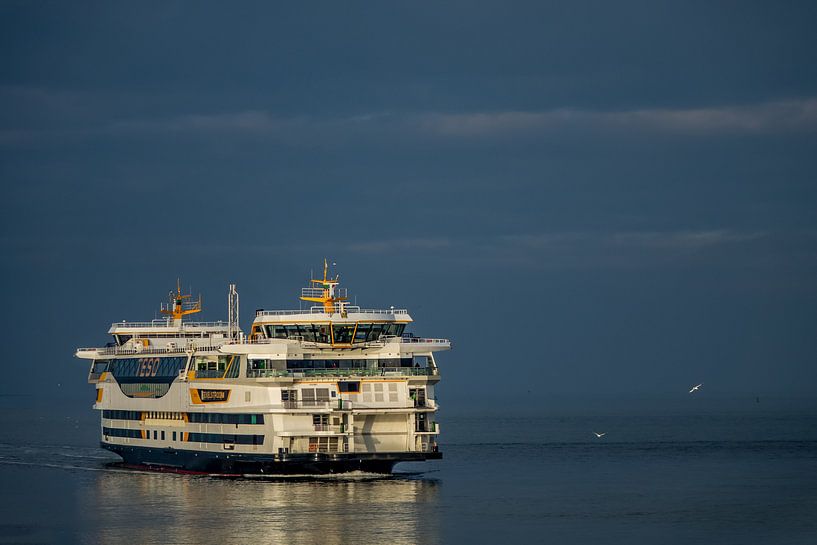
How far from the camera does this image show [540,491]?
79188 millimetres

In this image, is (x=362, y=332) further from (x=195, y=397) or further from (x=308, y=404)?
(x=195, y=397)

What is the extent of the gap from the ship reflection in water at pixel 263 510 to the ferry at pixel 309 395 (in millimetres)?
1642

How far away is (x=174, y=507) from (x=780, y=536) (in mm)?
29263

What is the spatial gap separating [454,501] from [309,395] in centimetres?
991

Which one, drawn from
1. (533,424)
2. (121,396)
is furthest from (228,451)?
(533,424)

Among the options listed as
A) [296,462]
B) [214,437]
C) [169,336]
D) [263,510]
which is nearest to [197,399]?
[214,437]

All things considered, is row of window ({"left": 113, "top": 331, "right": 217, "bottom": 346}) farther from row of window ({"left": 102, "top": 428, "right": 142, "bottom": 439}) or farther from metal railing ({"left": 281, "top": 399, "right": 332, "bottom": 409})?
metal railing ({"left": 281, "top": 399, "right": 332, "bottom": 409})

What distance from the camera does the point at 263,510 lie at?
6725 centimetres

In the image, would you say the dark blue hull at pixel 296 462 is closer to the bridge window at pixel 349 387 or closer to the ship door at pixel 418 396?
the ship door at pixel 418 396

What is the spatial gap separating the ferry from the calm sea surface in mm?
1706

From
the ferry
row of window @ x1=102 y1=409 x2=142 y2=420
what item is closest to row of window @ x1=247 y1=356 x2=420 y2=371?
the ferry

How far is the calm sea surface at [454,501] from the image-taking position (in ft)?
202

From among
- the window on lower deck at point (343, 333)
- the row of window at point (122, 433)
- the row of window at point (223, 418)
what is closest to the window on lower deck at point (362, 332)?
the window on lower deck at point (343, 333)

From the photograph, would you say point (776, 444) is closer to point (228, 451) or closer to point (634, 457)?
point (634, 457)
